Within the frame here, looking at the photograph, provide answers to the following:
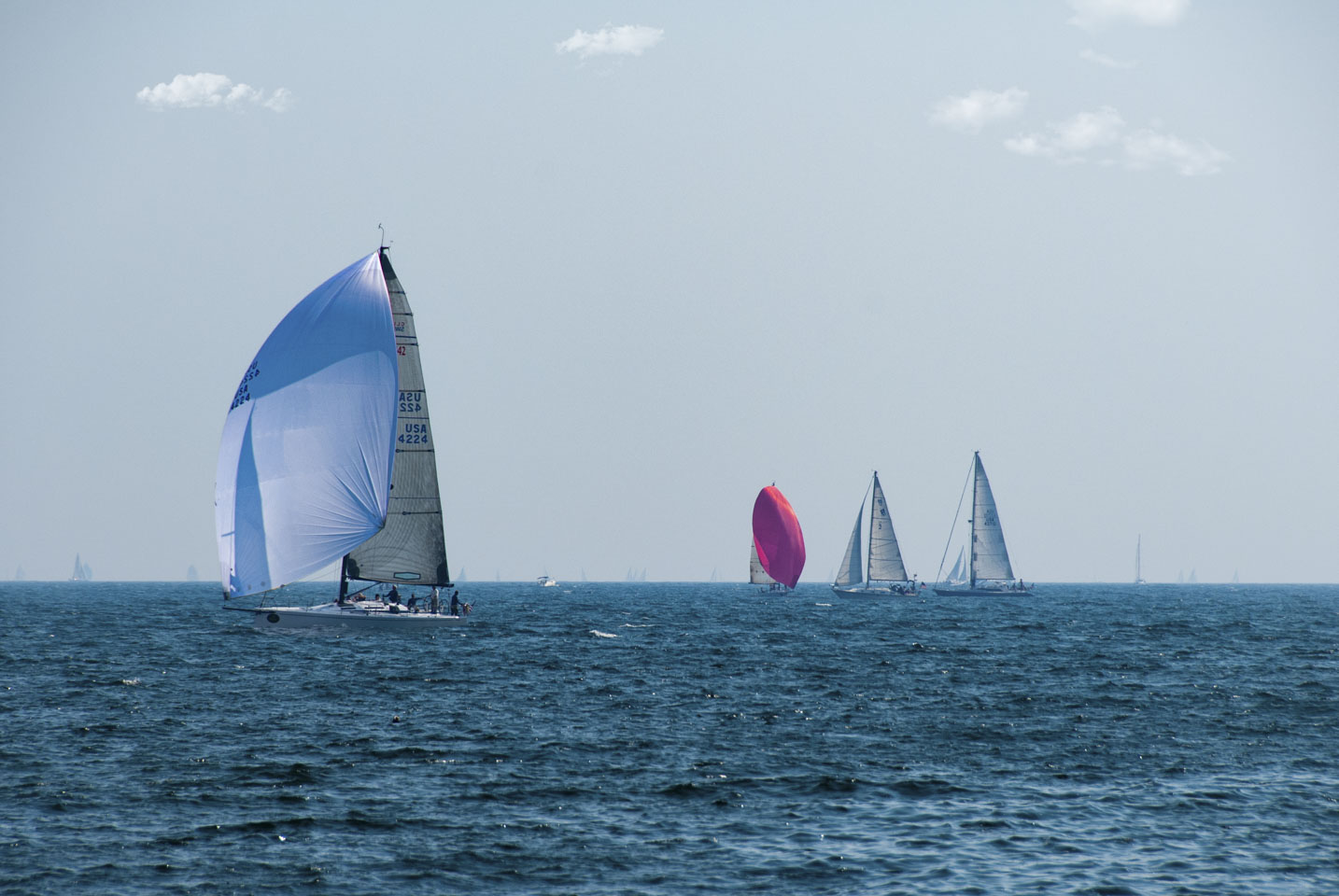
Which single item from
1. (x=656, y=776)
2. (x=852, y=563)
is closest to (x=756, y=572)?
(x=852, y=563)

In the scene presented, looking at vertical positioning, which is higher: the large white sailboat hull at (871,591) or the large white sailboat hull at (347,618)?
the large white sailboat hull at (347,618)

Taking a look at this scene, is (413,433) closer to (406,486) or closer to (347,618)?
(406,486)

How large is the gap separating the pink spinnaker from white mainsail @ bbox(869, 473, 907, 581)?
7.36 metres

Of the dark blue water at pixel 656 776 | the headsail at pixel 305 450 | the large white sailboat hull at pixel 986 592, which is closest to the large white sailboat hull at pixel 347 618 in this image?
the headsail at pixel 305 450

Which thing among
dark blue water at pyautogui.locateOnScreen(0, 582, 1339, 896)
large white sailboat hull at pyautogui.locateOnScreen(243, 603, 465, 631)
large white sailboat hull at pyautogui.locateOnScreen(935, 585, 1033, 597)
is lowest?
large white sailboat hull at pyautogui.locateOnScreen(935, 585, 1033, 597)

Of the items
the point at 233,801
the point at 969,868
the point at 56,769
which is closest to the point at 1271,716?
the point at 969,868

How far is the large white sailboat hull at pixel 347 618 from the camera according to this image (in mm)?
53281

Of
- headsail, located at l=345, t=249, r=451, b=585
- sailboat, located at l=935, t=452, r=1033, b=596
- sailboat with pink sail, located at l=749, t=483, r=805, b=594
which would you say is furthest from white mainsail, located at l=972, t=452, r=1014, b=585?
headsail, located at l=345, t=249, r=451, b=585

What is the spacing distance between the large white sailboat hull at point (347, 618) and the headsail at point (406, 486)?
268 centimetres

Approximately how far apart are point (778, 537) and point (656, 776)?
105m

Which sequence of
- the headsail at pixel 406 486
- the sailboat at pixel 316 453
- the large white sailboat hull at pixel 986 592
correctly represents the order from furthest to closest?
1. the large white sailboat hull at pixel 986 592
2. the headsail at pixel 406 486
3. the sailboat at pixel 316 453

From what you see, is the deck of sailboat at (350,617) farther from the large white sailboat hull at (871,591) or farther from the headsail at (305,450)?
the large white sailboat hull at (871,591)

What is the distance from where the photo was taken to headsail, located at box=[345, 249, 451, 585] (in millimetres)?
57844

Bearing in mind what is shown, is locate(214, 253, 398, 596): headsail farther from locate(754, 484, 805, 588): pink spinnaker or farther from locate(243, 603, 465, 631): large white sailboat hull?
locate(754, 484, 805, 588): pink spinnaker
